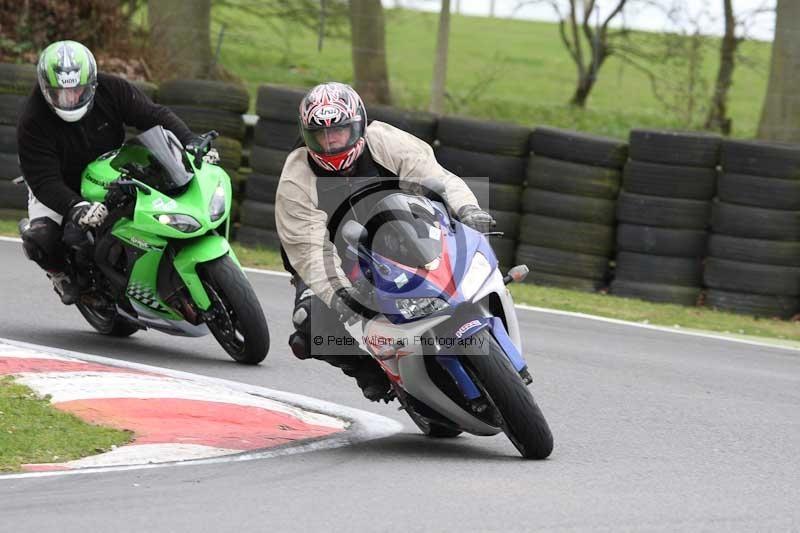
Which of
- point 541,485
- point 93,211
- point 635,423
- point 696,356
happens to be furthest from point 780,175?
point 541,485

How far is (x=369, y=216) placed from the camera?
5891 millimetres

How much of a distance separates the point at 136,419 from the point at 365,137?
64.0 inches

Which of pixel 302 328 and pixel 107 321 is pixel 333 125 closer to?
pixel 302 328

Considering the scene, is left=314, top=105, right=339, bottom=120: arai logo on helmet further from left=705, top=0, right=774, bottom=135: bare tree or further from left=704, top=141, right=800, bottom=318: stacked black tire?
left=705, top=0, right=774, bottom=135: bare tree

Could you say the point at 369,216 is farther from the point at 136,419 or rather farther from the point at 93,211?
the point at 93,211

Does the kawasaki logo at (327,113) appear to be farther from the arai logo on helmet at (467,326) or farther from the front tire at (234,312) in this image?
the front tire at (234,312)

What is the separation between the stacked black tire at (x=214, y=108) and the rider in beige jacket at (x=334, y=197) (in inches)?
269

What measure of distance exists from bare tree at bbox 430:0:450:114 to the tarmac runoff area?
10330 mm

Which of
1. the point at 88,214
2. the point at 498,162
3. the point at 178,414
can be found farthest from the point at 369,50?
the point at 178,414

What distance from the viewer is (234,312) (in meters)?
7.72

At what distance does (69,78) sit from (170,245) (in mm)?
1136

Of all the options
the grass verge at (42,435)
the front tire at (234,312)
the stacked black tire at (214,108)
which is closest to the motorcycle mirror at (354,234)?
the grass verge at (42,435)

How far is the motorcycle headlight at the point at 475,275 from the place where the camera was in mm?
5625

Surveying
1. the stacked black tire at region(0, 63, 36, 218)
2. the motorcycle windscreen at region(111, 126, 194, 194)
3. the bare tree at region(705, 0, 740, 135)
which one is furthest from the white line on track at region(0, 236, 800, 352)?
the bare tree at region(705, 0, 740, 135)
